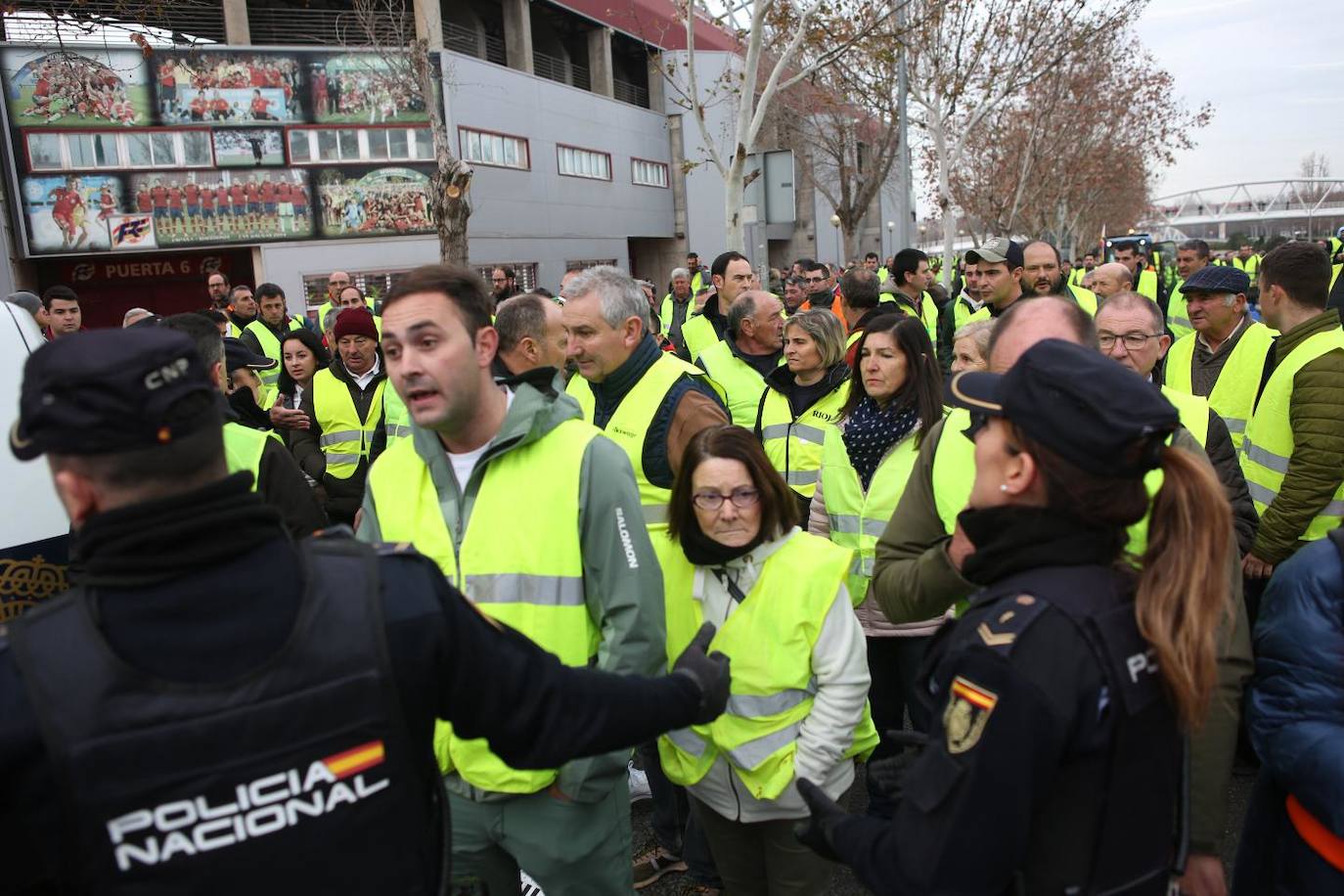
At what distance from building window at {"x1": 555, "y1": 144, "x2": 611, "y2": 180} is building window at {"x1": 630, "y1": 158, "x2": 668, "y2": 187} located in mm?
1782

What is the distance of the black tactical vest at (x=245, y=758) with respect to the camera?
1.30m

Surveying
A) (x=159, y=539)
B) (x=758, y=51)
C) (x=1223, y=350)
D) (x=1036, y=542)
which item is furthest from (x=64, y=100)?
(x=1036, y=542)

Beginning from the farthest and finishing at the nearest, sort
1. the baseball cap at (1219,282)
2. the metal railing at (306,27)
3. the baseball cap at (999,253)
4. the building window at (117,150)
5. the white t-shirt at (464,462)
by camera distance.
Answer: the metal railing at (306,27), the building window at (117,150), the baseball cap at (999,253), the baseball cap at (1219,282), the white t-shirt at (464,462)

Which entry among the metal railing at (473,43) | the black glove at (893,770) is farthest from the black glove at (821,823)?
the metal railing at (473,43)

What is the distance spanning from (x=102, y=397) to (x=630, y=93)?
37.4 meters

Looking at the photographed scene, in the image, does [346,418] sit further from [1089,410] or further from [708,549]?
[1089,410]

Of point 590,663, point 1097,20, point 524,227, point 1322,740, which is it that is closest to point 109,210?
point 524,227

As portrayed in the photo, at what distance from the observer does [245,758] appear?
4.50 ft

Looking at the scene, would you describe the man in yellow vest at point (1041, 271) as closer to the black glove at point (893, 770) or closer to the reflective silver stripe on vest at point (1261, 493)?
the reflective silver stripe on vest at point (1261, 493)

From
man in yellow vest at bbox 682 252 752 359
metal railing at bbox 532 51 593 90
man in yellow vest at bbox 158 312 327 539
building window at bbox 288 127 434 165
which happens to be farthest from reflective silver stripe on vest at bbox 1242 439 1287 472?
metal railing at bbox 532 51 593 90

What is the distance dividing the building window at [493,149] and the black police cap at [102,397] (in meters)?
26.3

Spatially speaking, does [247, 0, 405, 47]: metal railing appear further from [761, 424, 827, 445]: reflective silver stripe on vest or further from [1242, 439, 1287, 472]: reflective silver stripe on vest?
[1242, 439, 1287, 472]: reflective silver stripe on vest

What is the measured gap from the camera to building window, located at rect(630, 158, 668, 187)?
34969mm

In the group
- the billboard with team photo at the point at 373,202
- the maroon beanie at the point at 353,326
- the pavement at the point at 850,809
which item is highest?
the billboard with team photo at the point at 373,202
